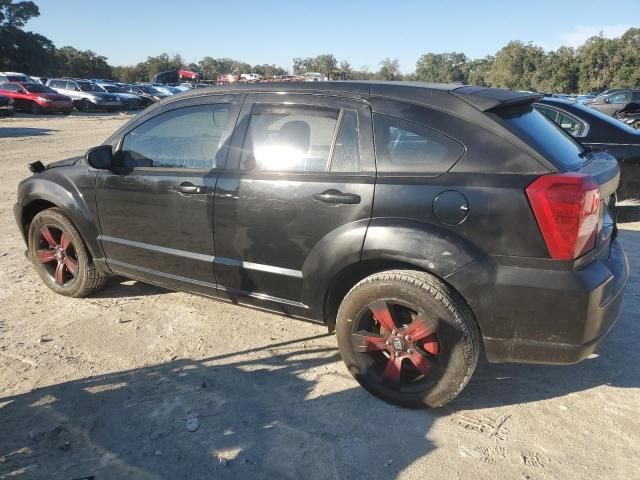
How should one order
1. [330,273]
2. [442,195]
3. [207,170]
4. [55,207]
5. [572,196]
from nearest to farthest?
[572,196]
[442,195]
[330,273]
[207,170]
[55,207]

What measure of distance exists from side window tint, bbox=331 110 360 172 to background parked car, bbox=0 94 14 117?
85.5ft

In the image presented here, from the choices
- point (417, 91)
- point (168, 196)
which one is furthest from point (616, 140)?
point (168, 196)

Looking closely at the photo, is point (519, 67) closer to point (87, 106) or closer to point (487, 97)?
point (87, 106)

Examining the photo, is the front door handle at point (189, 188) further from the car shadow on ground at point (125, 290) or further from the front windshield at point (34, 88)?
the front windshield at point (34, 88)

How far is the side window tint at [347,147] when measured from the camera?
287 cm

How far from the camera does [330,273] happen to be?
9.58 feet

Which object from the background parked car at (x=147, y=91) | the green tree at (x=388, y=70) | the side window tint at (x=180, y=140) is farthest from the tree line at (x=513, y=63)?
the side window tint at (x=180, y=140)

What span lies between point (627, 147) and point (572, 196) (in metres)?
4.45

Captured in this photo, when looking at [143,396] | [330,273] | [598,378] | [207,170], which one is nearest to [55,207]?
[207,170]

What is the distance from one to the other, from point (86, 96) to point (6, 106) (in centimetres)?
654

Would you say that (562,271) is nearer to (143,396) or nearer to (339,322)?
(339,322)

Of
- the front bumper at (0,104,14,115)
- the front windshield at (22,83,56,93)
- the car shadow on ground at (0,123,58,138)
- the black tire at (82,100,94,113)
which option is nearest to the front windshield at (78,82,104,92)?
the black tire at (82,100,94,113)

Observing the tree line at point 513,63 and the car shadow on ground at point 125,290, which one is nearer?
Answer: the car shadow on ground at point 125,290

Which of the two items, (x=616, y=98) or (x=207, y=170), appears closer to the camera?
(x=207, y=170)
